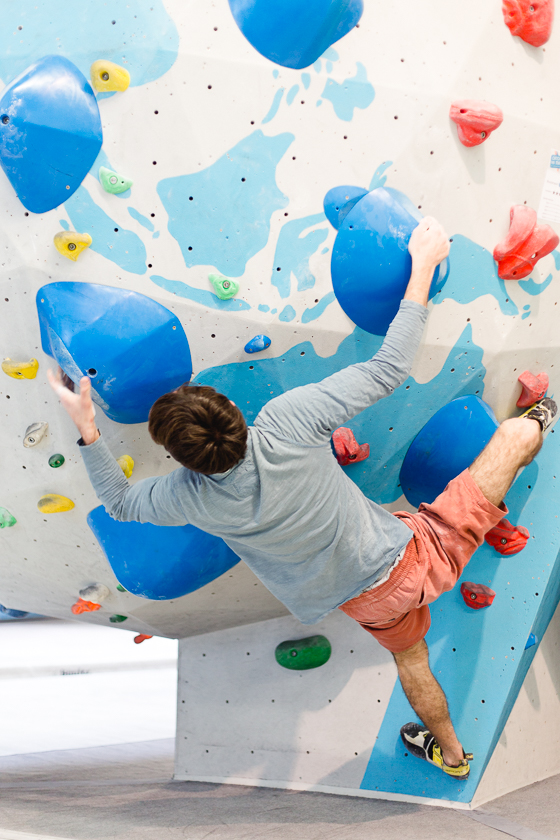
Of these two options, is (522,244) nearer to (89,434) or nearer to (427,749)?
(89,434)

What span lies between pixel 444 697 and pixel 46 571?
170 cm

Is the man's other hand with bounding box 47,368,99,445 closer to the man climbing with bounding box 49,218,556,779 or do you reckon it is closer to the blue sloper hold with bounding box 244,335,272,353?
the man climbing with bounding box 49,218,556,779

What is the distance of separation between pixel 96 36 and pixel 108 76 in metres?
0.12

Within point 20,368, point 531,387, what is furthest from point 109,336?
point 531,387

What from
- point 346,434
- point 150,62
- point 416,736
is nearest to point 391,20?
point 150,62

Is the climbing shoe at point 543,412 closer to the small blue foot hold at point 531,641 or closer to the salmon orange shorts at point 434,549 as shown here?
the salmon orange shorts at point 434,549

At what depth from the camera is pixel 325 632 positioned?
299 cm

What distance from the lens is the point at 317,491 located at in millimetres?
1745

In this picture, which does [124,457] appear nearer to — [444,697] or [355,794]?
[444,697]

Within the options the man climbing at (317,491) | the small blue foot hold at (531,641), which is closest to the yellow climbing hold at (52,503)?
the man climbing at (317,491)

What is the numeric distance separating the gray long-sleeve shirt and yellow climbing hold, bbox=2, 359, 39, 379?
38cm

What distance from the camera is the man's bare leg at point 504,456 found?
2.08m

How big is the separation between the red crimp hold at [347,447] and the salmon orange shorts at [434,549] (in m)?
0.26

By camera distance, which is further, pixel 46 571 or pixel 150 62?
pixel 46 571
